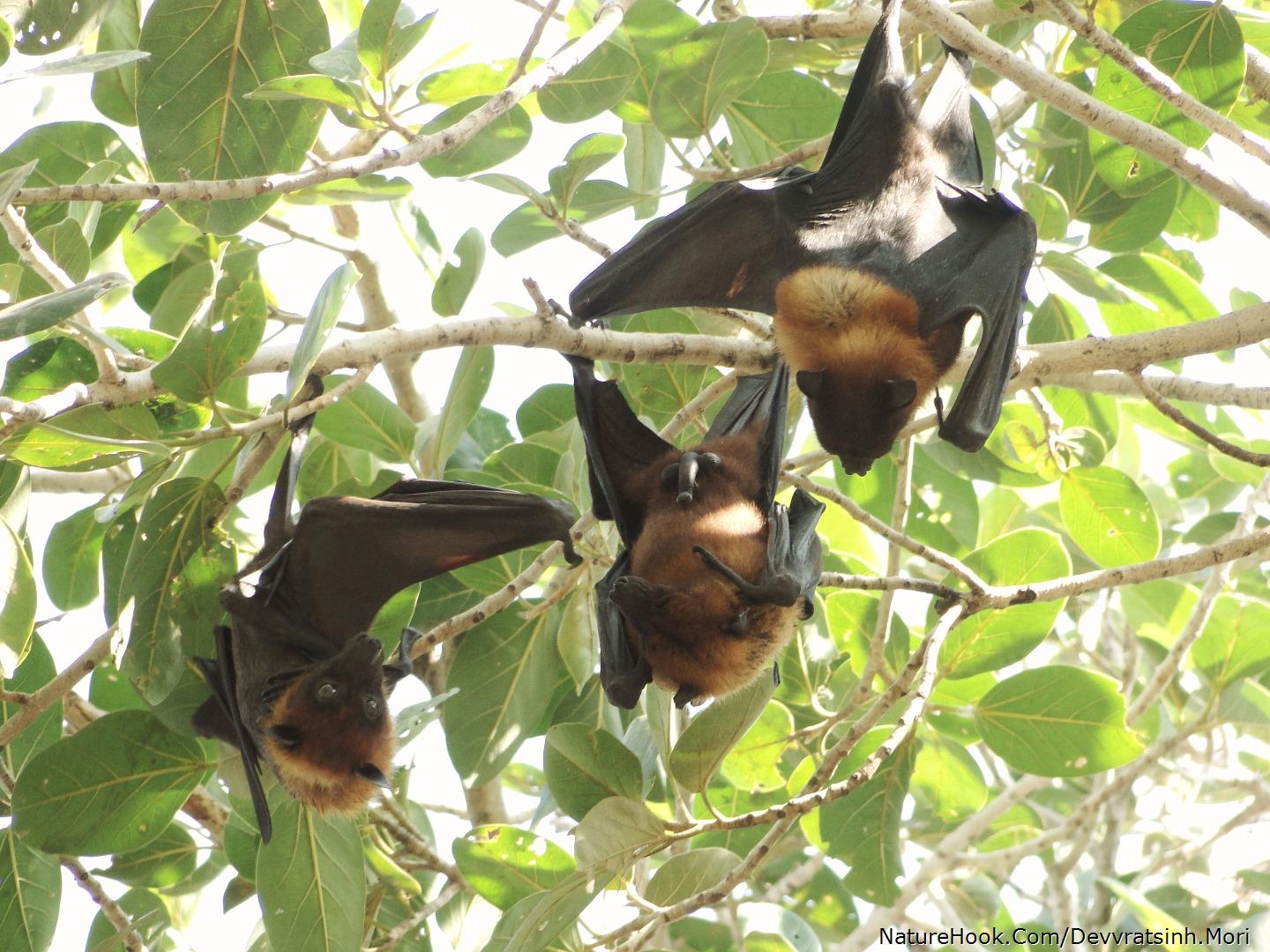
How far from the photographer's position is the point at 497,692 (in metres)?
4.39

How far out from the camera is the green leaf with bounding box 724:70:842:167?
481 cm

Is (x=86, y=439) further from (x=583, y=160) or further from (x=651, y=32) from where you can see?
(x=651, y=32)

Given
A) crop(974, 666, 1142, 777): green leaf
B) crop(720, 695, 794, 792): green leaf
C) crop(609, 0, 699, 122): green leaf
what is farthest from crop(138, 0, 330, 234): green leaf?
crop(974, 666, 1142, 777): green leaf

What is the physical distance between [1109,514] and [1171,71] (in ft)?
5.75

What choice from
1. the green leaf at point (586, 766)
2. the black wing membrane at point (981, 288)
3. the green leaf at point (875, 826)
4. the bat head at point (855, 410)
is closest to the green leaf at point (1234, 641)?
the green leaf at point (875, 826)

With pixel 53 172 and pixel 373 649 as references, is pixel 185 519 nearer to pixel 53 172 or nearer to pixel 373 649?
pixel 373 649

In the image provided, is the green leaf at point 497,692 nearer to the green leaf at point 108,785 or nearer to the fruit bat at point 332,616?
the fruit bat at point 332,616

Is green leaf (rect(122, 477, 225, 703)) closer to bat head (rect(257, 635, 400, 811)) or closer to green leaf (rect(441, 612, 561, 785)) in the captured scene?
bat head (rect(257, 635, 400, 811))

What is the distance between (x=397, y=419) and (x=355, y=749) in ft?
4.25

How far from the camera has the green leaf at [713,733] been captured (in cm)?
364

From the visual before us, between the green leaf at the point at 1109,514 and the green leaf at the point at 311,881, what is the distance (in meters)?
3.08

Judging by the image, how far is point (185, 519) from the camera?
3746 mm

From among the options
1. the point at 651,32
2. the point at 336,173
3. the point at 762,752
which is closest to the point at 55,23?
the point at 336,173

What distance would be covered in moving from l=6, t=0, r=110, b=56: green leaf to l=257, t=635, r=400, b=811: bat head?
6.59ft
